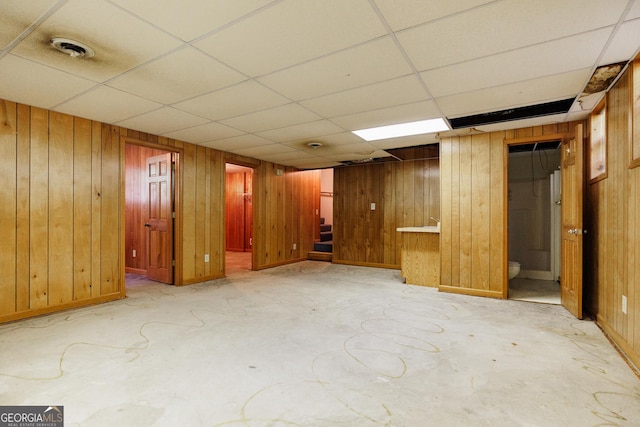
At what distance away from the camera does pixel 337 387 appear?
1901 millimetres

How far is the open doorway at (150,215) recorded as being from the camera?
485 centimetres

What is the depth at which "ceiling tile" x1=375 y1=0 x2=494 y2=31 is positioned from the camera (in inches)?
66.2

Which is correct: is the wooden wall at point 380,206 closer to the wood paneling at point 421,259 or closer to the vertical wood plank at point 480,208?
the wood paneling at point 421,259

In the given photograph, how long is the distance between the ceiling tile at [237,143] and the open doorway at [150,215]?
0.65m

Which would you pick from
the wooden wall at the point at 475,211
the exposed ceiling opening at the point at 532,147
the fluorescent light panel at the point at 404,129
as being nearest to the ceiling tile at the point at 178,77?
the fluorescent light panel at the point at 404,129

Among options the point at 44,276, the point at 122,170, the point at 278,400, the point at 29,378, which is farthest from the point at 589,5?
the point at 44,276

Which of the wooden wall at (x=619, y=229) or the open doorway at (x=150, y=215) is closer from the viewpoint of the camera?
the wooden wall at (x=619, y=229)

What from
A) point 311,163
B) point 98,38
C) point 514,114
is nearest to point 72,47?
point 98,38

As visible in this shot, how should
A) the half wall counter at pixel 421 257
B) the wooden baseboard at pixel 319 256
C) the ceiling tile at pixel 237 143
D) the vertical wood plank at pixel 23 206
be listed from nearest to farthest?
1. the vertical wood plank at pixel 23 206
2. the ceiling tile at pixel 237 143
3. the half wall counter at pixel 421 257
4. the wooden baseboard at pixel 319 256

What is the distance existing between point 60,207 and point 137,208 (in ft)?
6.67

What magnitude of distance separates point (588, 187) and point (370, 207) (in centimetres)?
384

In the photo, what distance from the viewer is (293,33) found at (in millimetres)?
1961

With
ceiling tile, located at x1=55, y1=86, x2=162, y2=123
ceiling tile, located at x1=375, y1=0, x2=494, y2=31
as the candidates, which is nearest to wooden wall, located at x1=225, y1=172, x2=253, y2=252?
ceiling tile, located at x1=55, y1=86, x2=162, y2=123

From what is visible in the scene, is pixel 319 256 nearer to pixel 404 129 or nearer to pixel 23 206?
pixel 404 129
